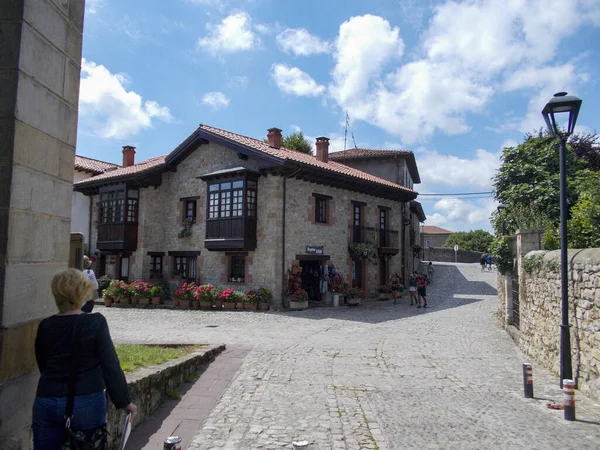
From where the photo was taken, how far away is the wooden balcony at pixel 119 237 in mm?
21062

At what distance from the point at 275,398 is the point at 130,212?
17.6 metres

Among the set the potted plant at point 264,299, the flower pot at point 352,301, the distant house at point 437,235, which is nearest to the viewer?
the potted plant at point 264,299

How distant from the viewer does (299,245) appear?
18578 millimetres

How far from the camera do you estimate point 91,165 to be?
29.2m

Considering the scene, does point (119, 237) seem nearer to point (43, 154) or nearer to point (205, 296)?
point (205, 296)

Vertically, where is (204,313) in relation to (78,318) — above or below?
below

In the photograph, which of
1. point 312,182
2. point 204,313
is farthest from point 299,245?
point 204,313

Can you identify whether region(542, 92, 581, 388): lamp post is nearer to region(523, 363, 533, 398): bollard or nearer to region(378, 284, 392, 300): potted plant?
region(523, 363, 533, 398): bollard

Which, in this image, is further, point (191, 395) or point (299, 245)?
point (299, 245)

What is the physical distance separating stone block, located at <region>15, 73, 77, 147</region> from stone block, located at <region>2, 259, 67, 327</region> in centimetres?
108

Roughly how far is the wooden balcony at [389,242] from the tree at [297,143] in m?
13.4

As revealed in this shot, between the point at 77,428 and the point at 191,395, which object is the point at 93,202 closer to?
the point at 191,395

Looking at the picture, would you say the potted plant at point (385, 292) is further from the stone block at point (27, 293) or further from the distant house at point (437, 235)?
the distant house at point (437, 235)

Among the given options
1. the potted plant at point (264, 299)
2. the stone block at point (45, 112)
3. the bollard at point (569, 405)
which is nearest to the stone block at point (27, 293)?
the stone block at point (45, 112)
